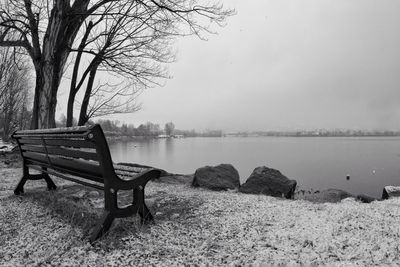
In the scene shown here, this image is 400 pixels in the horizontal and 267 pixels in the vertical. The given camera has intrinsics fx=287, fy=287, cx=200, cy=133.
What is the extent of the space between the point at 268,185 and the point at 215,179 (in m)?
1.45

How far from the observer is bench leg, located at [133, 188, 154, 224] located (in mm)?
3352

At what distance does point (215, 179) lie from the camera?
6.98 meters

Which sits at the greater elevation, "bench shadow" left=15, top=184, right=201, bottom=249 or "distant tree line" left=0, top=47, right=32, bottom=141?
"distant tree line" left=0, top=47, right=32, bottom=141

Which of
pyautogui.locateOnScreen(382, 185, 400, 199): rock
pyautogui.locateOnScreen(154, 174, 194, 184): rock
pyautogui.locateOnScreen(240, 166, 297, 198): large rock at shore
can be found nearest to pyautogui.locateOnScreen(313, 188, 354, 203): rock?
pyautogui.locateOnScreen(240, 166, 297, 198): large rock at shore

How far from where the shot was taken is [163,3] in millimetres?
7945

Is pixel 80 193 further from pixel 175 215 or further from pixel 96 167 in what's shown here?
pixel 96 167

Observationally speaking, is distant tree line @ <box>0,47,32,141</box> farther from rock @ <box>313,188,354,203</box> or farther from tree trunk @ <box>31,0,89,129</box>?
rock @ <box>313,188,354,203</box>

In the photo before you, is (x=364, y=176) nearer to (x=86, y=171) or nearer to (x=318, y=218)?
(x=318, y=218)

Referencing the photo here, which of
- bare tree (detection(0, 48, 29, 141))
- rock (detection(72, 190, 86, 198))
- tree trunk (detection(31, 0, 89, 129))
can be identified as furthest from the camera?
bare tree (detection(0, 48, 29, 141))

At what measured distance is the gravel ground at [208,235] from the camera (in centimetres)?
270

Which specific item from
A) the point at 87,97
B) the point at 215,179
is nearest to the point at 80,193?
the point at 215,179

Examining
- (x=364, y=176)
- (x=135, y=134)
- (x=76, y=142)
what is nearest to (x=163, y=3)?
(x=76, y=142)

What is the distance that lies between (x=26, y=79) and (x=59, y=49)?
2901 cm

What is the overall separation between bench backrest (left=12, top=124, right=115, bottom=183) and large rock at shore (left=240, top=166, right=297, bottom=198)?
4.48m
